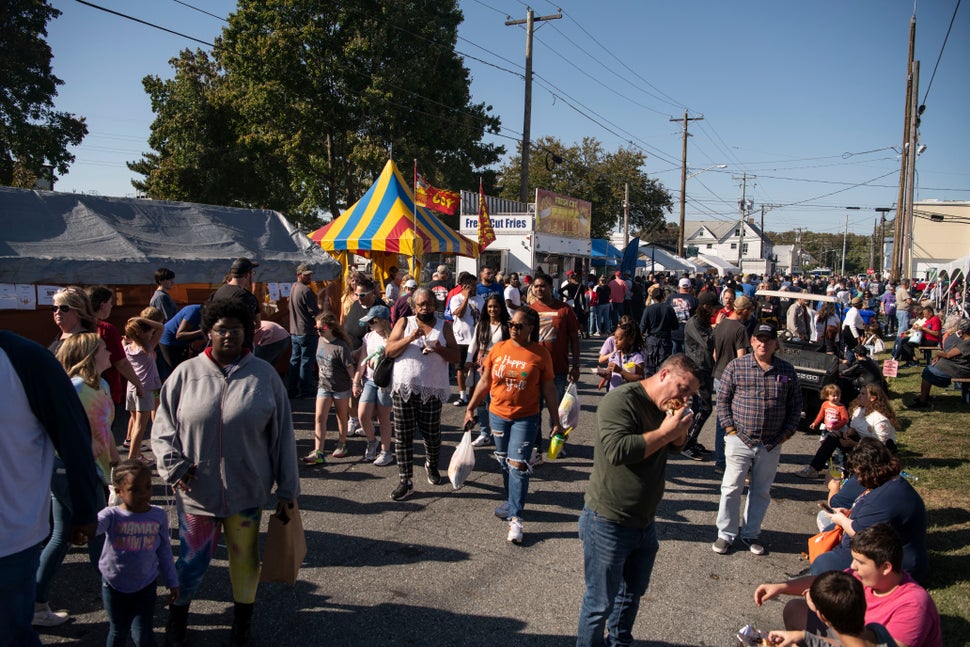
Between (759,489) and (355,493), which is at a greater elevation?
(759,489)

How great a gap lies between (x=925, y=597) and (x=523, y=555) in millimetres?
2534

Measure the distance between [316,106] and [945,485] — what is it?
2471cm

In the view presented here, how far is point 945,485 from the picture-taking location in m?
6.33

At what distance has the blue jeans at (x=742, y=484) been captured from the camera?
16.1 ft

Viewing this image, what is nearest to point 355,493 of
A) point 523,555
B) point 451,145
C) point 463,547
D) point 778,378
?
point 463,547

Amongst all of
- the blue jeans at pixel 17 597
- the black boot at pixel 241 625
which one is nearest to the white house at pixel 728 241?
the black boot at pixel 241 625

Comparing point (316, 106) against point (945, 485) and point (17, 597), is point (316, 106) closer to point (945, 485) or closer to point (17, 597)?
point (945, 485)

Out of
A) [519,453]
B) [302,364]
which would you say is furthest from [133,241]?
[519,453]

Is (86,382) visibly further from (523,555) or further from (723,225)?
(723,225)

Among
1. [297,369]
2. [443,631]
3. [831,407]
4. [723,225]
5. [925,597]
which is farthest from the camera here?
[723,225]

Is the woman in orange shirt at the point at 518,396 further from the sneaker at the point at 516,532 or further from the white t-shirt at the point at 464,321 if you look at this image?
the white t-shirt at the point at 464,321

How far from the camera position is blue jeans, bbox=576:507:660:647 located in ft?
10.0

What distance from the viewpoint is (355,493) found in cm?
581

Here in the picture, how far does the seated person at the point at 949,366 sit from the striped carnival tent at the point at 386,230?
342 inches
